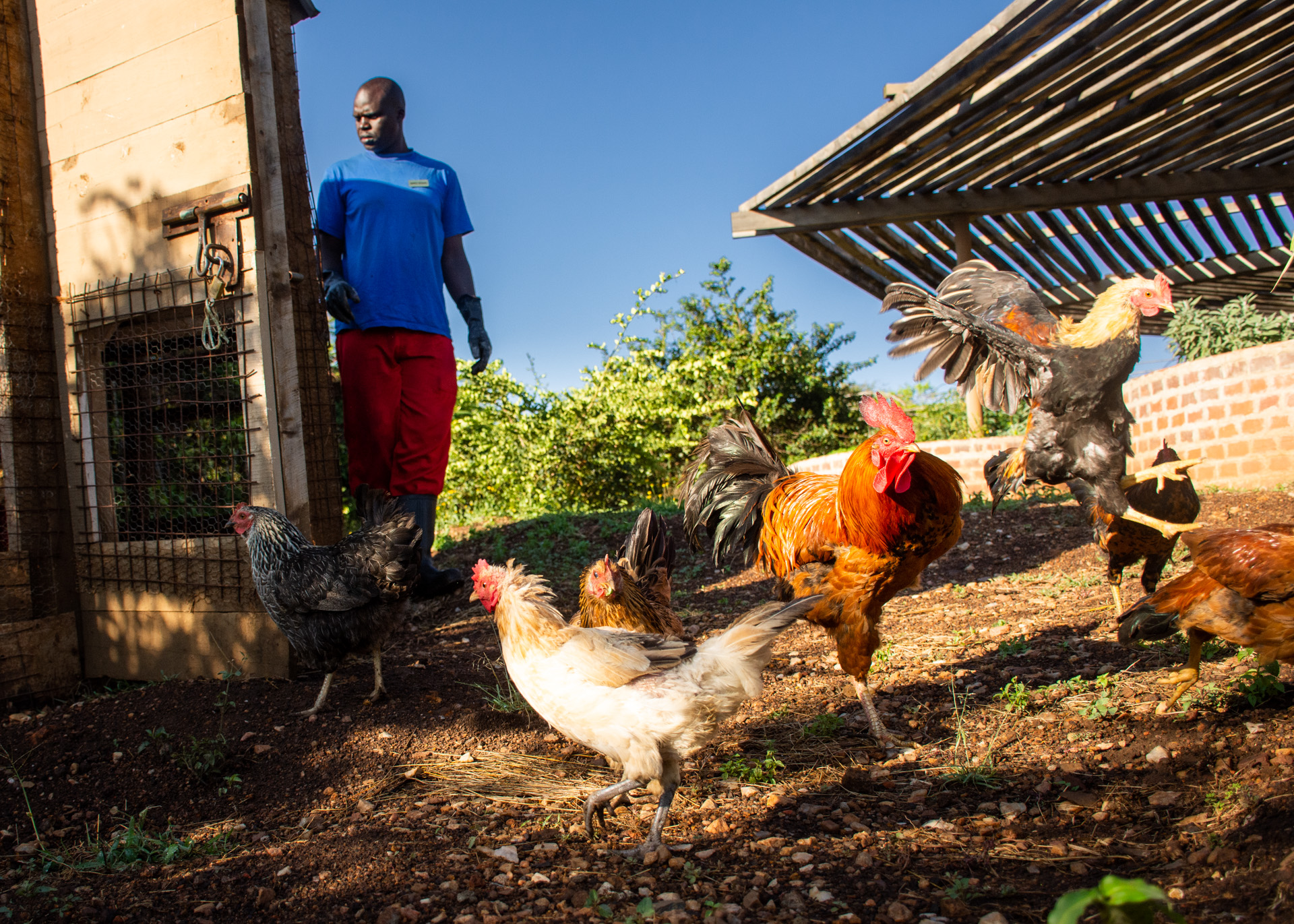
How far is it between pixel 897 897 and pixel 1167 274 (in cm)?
869

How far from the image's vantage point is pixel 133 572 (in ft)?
14.6

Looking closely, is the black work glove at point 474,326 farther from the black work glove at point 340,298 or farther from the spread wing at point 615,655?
the spread wing at point 615,655

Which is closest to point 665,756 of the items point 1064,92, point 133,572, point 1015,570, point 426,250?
point 426,250

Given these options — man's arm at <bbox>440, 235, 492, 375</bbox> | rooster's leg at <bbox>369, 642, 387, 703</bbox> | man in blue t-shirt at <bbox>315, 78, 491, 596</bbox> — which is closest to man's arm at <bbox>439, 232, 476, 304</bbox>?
man's arm at <bbox>440, 235, 492, 375</bbox>

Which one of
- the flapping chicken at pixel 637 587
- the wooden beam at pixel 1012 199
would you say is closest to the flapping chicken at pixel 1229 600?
the flapping chicken at pixel 637 587

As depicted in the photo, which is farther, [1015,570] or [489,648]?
[1015,570]

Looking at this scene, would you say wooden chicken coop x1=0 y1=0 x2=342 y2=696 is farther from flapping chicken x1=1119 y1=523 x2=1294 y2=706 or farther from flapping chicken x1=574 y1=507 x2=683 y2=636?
flapping chicken x1=1119 y1=523 x2=1294 y2=706

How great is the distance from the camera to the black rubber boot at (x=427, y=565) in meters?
4.36

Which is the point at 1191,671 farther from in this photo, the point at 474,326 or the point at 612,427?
the point at 612,427

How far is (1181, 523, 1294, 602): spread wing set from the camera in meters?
2.42

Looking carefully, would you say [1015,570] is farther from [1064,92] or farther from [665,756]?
[665,756]

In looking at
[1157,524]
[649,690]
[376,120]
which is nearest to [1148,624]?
[1157,524]

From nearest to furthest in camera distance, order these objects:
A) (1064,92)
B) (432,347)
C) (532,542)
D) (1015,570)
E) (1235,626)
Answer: (1235,626) < (432,347) < (1064,92) < (1015,570) < (532,542)

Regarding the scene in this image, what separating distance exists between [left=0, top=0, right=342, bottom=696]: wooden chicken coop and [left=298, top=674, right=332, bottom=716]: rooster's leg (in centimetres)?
48
